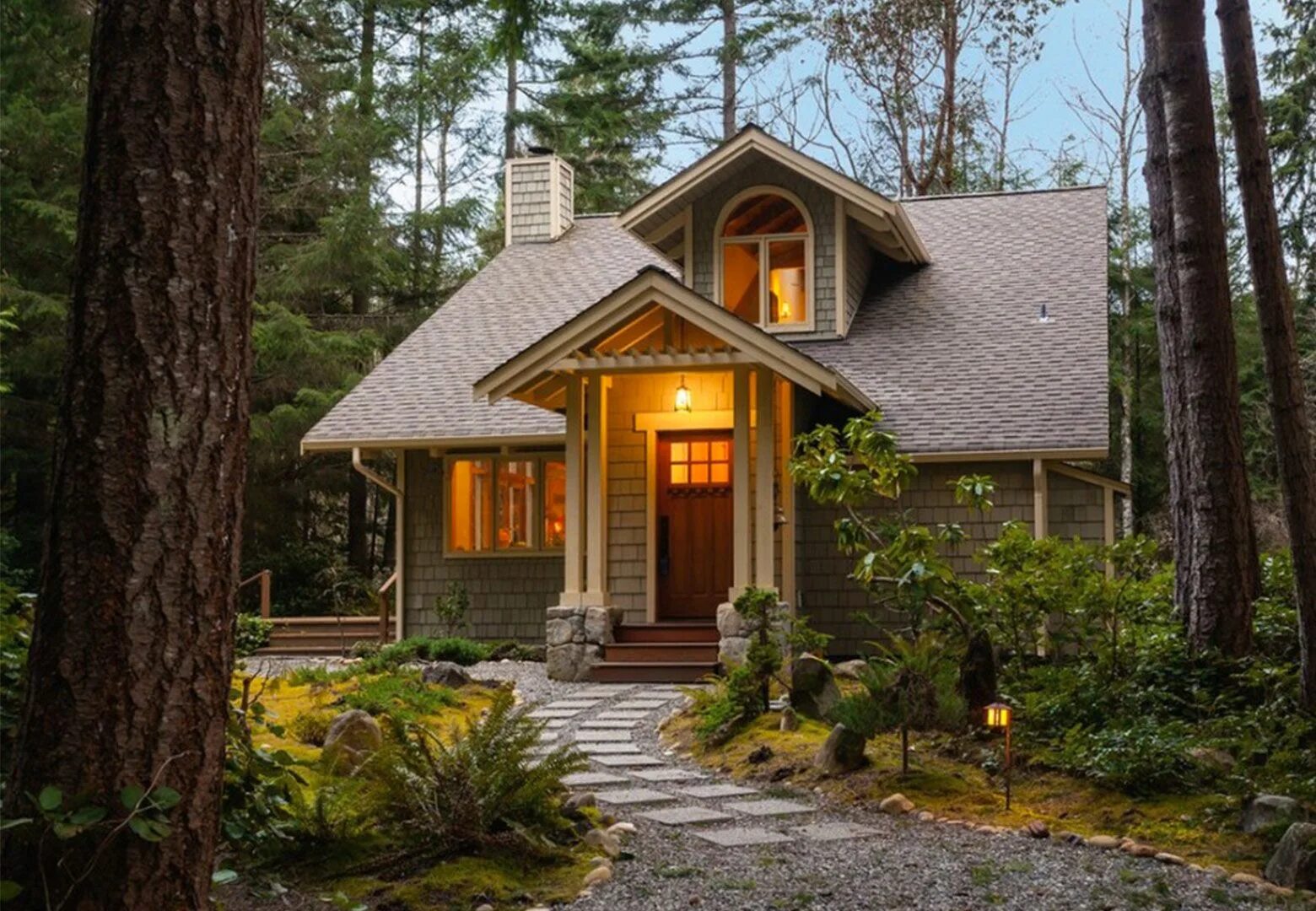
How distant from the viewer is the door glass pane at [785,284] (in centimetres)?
1536

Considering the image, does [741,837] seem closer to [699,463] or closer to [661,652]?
[661,652]

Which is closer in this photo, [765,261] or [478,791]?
[478,791]

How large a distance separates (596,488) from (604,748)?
4.13 meters

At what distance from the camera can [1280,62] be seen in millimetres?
21484

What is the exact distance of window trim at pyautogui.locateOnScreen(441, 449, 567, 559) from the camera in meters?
15.3

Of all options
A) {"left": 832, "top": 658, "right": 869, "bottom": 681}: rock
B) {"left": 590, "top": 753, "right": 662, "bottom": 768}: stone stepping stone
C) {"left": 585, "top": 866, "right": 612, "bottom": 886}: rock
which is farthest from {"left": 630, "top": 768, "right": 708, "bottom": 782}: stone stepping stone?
{"left": 832, "top": 658, "right": 869, "bottom": 681}: rock

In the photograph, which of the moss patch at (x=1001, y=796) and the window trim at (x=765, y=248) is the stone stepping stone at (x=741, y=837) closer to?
the moss patch at (x=1001, y=796)

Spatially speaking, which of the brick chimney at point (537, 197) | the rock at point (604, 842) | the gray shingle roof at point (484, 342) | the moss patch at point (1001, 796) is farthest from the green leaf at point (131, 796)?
the brick chimney at point (537, 197)

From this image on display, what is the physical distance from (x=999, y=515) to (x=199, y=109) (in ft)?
37.1

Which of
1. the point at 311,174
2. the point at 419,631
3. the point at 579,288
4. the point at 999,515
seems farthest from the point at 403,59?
the point at 999,515

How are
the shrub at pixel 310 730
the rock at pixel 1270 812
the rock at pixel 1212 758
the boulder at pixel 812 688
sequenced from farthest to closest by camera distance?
the boulder at pixel 812 688
the shrub at pixel 310 730
the rock at pixel 1212 758
the rock at pixel 1270 812

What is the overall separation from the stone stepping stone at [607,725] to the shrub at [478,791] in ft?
12.7

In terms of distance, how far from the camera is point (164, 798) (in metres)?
3.11

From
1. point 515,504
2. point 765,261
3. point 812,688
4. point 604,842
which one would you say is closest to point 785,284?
point 765,261
